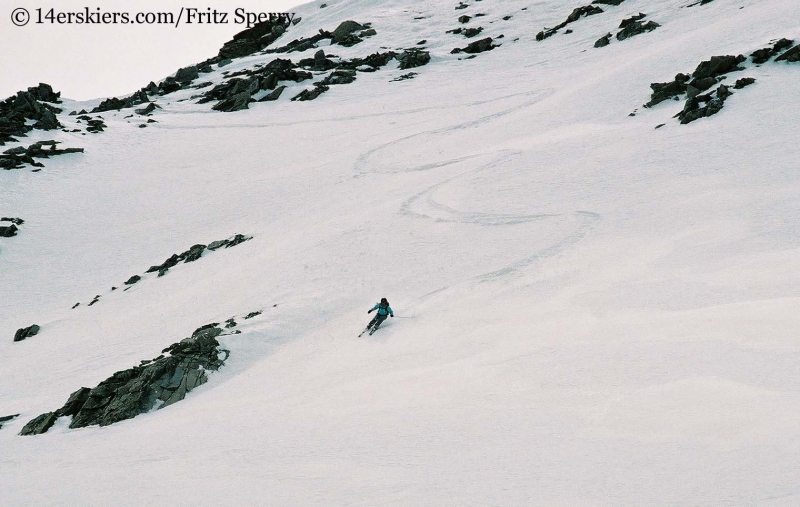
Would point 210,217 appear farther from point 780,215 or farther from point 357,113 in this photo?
point 780,215

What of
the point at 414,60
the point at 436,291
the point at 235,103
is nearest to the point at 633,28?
the point at 414,60

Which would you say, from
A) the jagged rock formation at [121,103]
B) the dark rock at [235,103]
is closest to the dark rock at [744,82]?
the dark rock at [235,103]

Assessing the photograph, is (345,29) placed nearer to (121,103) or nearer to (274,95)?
(274,95)

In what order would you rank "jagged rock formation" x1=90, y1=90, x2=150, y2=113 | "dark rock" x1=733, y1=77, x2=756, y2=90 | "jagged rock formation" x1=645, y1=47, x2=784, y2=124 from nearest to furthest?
"jagged rock formation" x1=645, y1=47, x2=784, y2=124
"dark rock" x1=733, y1=77, x2=756, y2=90
"jagged rock formation" x1=90, y1=90, x2=150, y2=113

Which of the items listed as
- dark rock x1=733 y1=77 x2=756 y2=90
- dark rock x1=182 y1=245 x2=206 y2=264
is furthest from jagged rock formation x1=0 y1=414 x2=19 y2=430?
dark rock x1=733 y1=77 x2=756 y2=90

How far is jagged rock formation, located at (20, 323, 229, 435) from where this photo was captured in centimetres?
1464

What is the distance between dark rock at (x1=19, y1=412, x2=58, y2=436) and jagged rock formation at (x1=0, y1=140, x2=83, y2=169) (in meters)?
34.3

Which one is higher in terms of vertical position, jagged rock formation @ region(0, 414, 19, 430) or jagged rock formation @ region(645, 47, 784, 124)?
jagged rock formation @ region(645, 47, 784, 124)

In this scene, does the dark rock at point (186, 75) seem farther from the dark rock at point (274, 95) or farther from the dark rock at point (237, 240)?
the dark rock at point (237, 240)

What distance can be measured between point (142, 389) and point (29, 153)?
37806 mm

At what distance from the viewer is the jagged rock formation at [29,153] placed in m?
41.9

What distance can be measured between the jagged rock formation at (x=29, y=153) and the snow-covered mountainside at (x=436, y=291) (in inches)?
7.6

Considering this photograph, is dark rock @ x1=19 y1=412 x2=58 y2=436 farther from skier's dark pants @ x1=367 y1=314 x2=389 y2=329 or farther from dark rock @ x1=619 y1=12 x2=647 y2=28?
dark rock @ x1=619 y1=12 x2=647 y2=28

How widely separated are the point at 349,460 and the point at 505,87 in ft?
145
